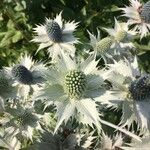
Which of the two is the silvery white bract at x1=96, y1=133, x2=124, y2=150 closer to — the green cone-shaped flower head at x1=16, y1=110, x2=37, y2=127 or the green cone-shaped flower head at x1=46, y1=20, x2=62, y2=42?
the green cone-shaped flower head at x1=16, y1=110, x2=37, y2=127

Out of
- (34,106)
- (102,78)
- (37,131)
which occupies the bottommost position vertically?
(37,131)

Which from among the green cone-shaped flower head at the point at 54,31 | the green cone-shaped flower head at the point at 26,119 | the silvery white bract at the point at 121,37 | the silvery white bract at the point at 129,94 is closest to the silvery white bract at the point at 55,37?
the green cone-shaped flower head at the point at 54,31

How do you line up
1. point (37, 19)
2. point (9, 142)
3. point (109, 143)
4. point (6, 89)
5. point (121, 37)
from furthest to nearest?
point (37, 19) < point (121, 37) < point (9, 142) < point (6, 89) < point (109, 143)

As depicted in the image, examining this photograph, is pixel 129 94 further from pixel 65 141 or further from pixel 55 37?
pixel 55 37

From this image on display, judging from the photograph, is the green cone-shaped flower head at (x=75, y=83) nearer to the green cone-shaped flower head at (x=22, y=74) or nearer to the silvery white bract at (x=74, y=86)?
the silvery white bract at (x=74, y=86)

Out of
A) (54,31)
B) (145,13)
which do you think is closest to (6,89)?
(54,31)

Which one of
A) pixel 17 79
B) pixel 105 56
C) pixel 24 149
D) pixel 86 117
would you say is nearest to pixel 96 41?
pixel 105 56

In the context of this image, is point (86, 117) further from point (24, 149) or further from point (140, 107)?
point (24, 149)
